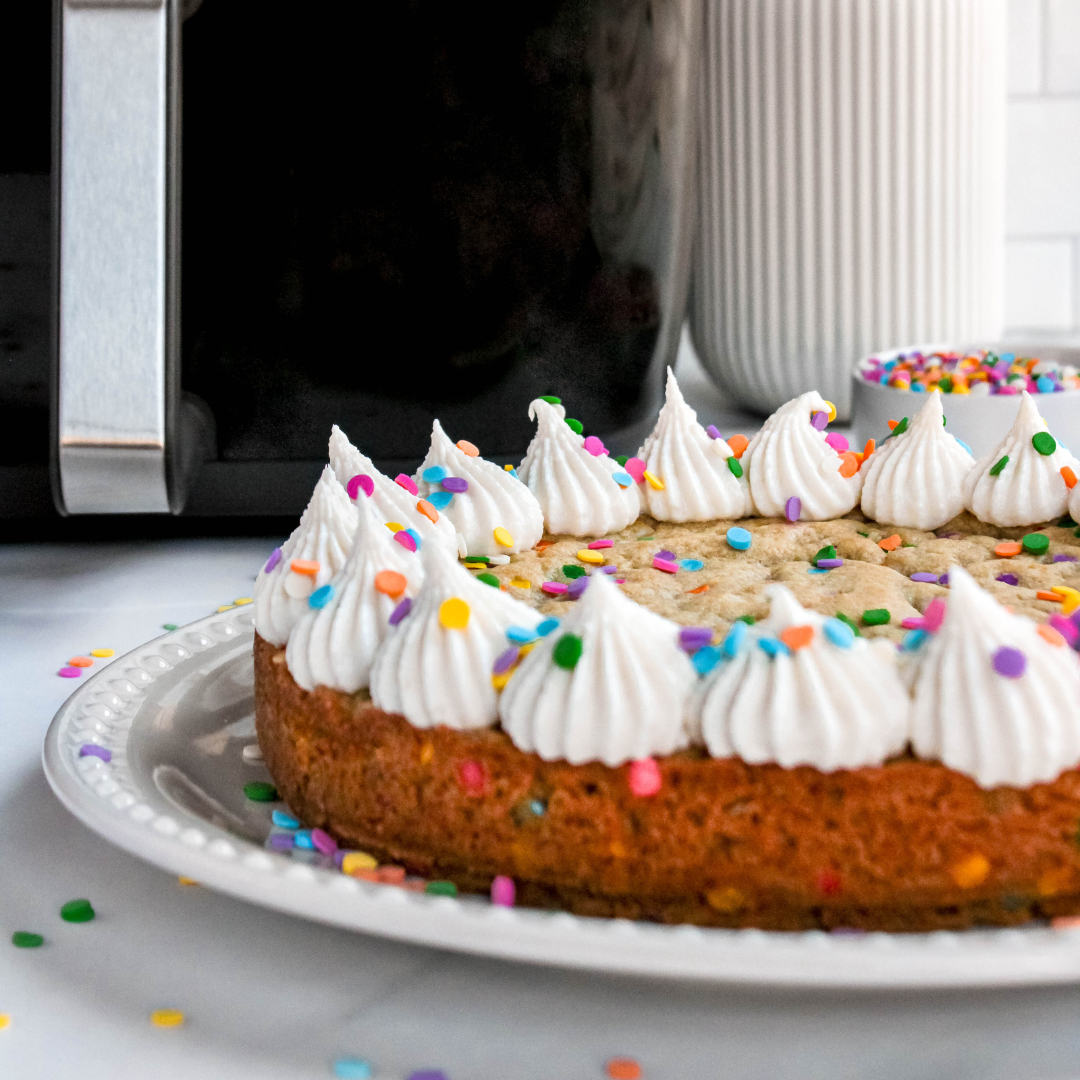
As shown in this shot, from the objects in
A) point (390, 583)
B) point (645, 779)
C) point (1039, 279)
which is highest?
point (1039, 279)

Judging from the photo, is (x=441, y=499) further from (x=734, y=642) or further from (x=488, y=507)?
(x=734, y=642)

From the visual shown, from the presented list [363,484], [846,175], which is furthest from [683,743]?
[846,175]

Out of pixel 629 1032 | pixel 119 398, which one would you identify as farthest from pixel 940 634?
pixel 119 398

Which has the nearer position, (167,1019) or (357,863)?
(167,1019)

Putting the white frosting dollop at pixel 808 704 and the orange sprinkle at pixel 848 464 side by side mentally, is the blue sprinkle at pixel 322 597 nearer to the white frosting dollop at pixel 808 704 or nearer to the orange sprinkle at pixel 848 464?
the white frosting dollop at pixel 808 704

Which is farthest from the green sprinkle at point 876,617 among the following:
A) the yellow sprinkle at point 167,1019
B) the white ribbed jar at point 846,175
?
the white ribbed jar at point 846,175
